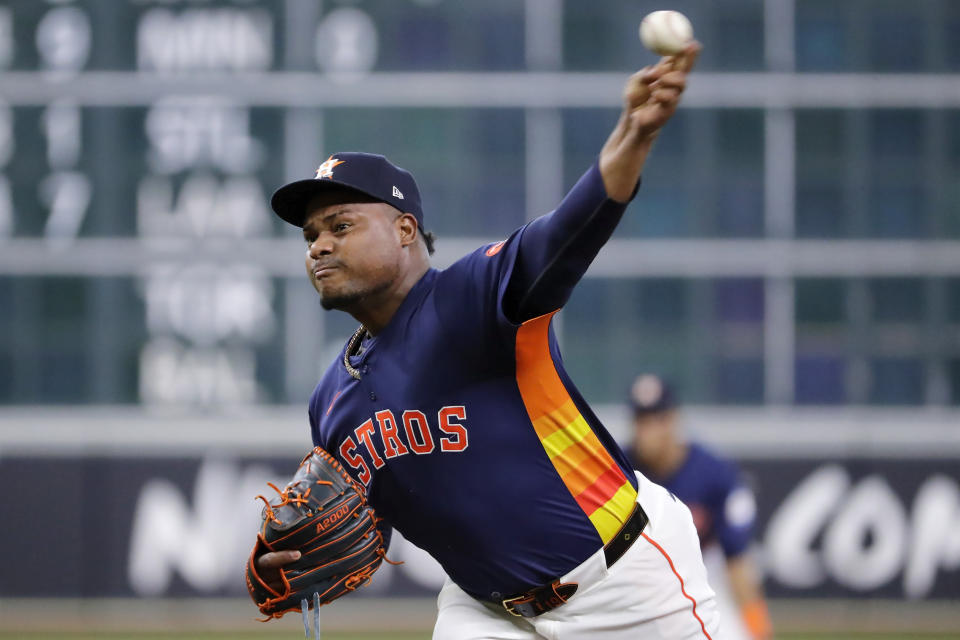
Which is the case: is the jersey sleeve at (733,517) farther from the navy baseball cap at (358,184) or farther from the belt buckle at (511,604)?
the navy baseball cap at (358,184)

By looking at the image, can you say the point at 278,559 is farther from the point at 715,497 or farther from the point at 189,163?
the point at 189,163

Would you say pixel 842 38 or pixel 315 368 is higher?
pixel 842 38

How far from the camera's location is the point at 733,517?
16.9 ft

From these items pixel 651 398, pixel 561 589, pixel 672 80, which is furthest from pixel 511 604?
pixel 651 398

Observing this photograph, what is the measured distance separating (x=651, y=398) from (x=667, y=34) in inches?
122

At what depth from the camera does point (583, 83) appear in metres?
→ 9.21

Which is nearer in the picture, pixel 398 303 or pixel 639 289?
pixel 398 303

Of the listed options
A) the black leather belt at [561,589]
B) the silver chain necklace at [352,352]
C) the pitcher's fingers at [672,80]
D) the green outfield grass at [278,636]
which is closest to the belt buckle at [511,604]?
the black leather belt at [561,589]

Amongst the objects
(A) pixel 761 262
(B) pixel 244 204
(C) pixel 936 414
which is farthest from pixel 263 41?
(C) pixel 936 414

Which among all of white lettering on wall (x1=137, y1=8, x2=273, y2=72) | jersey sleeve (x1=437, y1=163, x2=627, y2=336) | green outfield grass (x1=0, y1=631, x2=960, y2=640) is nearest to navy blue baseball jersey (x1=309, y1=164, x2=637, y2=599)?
jersey sleeve (x1=437, y1=163, x2=627, y2=336)

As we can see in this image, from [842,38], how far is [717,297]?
206 centimetres

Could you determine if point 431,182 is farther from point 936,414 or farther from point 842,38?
point 936,414

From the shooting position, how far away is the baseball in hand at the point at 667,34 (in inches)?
89.4

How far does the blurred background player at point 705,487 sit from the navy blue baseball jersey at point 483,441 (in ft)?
7.67
